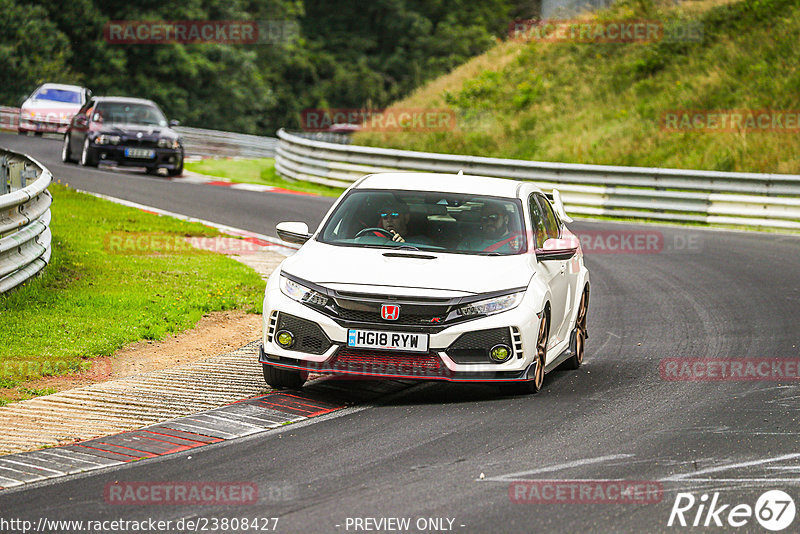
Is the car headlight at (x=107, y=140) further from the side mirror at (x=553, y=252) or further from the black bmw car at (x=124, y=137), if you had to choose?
the side mirror at (x=553, y=252)

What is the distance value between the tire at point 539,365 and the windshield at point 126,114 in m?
20.4

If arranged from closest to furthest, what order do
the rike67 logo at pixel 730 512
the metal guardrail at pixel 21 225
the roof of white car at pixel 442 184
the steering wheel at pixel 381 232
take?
1. the rike67 logo at pixel 730 512
2. the steering wheel at pixel 381 232
3. the roof of white car at pixel 442 184
4. the metal guardrail at pixel 21 225

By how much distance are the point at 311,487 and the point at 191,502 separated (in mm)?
644

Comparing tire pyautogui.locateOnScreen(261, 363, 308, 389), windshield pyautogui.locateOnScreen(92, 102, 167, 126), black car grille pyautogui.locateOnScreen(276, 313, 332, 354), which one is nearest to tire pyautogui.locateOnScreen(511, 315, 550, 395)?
black car grille pyautogui.locateOnScreen(276, 313, 332, 354)

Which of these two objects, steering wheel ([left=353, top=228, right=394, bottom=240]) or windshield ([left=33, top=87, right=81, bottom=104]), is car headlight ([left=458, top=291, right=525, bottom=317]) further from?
windshield ([left=33, top=87, right=81, bottom=104])

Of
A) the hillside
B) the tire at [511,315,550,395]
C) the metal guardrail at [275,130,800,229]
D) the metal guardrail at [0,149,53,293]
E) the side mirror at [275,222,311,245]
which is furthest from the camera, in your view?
the hillside

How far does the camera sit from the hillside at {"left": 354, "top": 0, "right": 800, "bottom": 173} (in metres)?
27.8

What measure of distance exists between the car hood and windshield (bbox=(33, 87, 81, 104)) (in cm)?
3189

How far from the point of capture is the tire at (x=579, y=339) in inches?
388

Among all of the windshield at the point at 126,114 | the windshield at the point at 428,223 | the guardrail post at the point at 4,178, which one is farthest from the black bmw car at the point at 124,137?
the windshield at the point at 428,223

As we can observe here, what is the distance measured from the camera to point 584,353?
1068cm

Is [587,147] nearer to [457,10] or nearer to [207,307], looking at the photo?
[207,307]

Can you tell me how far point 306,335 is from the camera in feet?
26.7

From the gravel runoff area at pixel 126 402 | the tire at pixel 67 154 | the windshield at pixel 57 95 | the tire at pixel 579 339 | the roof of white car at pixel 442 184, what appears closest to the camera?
the gravel runoff area at pixel 126 402
